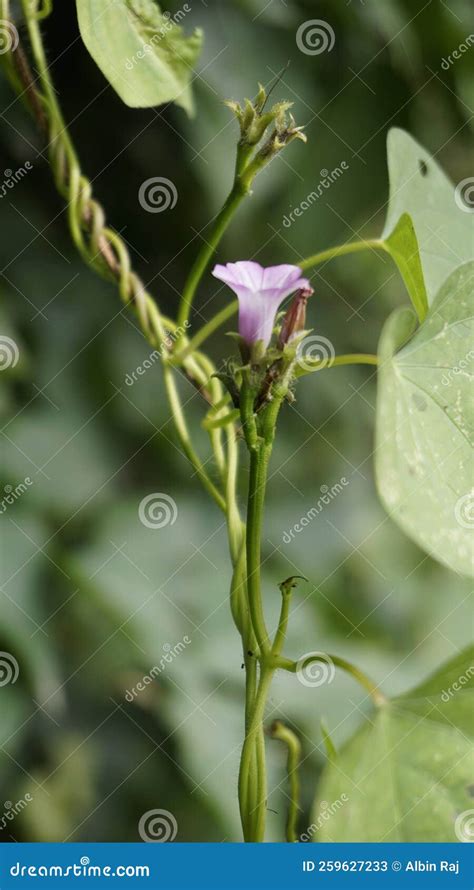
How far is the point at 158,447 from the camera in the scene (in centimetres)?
95

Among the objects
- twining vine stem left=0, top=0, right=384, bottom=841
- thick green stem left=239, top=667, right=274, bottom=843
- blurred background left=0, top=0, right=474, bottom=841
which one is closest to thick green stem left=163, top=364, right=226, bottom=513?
twining vine stem left=0, top=0, right=384, bottom=841

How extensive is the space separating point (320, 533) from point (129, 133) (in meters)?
0.47

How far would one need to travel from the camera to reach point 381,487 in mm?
468

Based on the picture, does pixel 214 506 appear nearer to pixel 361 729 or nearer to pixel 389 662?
pixel 389 662

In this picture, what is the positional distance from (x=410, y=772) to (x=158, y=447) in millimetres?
496

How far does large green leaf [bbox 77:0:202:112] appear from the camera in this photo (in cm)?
52

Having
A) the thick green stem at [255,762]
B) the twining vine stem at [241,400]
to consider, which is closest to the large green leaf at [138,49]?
the twining vine stem at [241,400]

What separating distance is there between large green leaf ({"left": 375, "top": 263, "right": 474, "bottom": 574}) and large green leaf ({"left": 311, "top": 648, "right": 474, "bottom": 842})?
0.30ft

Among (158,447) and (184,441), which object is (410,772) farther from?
(158,447)

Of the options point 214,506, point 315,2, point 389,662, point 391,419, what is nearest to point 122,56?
point 391,419

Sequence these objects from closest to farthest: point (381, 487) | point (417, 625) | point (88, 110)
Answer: point (381, 487) → point (88, 110) → point (417, 625)

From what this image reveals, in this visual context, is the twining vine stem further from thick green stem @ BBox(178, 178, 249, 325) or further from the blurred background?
the blurred background

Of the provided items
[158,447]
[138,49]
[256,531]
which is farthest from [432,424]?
[158,447]

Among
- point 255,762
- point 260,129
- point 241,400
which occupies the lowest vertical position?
point 255,762
